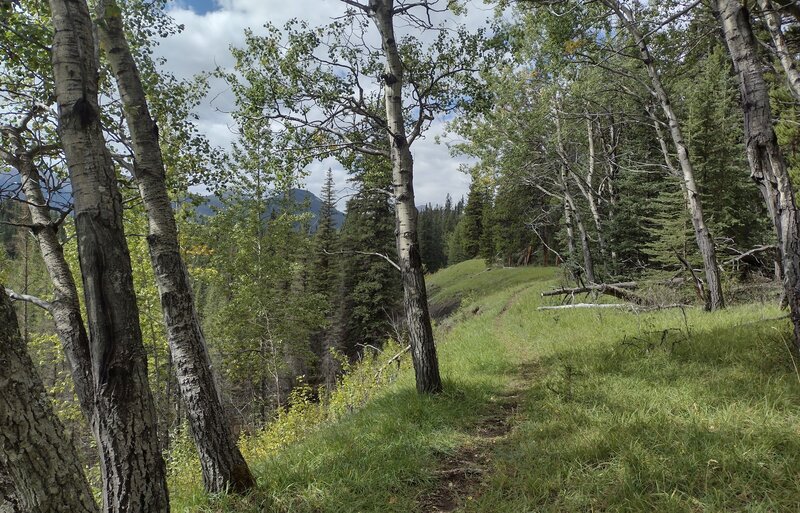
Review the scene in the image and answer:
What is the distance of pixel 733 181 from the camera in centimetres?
1580

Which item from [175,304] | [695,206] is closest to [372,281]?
[695,206]

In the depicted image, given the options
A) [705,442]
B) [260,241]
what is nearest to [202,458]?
[705,442]

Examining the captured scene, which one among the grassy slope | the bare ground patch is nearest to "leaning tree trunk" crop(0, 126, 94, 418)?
the grassy slope

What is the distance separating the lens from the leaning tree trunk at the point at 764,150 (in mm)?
4234

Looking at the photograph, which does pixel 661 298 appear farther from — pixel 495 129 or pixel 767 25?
pixel 495 129

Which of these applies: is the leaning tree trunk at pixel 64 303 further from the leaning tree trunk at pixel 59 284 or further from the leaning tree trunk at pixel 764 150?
the leaning tree trunk at pixel 764 150

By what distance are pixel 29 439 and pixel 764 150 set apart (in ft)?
22.4

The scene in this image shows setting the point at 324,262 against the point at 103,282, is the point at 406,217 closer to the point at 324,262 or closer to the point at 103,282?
the point at 103,282

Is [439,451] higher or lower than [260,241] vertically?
lower

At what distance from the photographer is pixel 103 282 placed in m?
2.81

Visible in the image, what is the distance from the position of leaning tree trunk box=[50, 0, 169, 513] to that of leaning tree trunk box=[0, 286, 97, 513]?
23.9 inches

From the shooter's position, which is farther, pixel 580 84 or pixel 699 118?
pixel 699 118

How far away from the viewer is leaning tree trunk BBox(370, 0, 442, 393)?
623 cm

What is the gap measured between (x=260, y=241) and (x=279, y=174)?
12.9m
